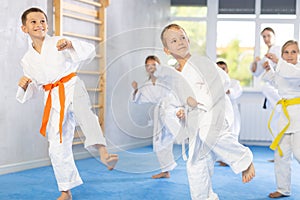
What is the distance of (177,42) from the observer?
2.65m

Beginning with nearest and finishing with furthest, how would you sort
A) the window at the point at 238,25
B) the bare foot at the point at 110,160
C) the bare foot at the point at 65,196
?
the bare foot at the point at 110,160 < the bare foot at the point at 65,196 < the window at the point at 238,25

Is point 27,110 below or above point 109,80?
below

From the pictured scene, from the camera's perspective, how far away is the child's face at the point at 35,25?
10.1ft

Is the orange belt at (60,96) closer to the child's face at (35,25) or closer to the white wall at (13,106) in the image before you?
the child's face at (35,25)

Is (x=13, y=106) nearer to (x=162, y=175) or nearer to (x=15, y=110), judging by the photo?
(x=15, y=110)

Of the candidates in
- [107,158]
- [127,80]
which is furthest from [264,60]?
[107,158]

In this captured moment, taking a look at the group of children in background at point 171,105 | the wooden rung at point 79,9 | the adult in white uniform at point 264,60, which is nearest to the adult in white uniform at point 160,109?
the group of children in background at point 171,105

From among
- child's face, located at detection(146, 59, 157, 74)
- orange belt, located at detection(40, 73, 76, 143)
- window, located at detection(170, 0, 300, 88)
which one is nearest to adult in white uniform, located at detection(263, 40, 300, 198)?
child's face, located at detection(146, 59, 157, 74)

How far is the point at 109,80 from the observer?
312 centimetres

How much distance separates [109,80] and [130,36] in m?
0.47

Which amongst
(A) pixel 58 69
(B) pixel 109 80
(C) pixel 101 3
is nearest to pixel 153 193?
(B) pixel 109 80

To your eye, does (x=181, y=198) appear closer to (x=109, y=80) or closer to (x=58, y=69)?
(x=109, y=80)

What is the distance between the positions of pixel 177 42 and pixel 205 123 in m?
0.48

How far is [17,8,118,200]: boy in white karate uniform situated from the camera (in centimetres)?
302
